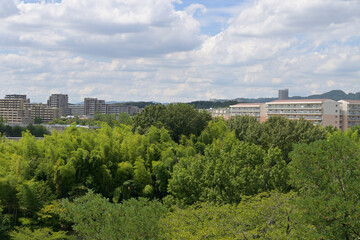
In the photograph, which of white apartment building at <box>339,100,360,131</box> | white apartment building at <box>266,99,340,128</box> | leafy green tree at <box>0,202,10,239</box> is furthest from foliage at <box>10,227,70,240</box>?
white apartment building at <box>339,100,360,131</box>

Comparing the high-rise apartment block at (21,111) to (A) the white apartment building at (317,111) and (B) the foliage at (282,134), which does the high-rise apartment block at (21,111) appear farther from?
(B) the foliage at (282,134)

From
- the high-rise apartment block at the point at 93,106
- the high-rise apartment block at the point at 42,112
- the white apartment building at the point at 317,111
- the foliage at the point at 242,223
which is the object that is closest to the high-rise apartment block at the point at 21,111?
the high-rise apartment block at the point at 42,112

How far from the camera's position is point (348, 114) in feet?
229

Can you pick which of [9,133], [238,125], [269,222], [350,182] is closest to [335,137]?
[350,182]

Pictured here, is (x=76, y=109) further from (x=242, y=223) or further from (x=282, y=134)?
(x=242, y=223)

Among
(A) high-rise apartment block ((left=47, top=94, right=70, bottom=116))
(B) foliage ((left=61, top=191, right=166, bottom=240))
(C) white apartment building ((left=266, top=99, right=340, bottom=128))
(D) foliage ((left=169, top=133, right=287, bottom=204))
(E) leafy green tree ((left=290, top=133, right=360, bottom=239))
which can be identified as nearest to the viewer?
(E) leafy green tree ((left=290, top=133, right=360, bottom=239))

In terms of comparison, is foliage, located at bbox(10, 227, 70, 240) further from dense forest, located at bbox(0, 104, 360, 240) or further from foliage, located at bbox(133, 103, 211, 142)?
foliage, located at bbox(133, 103, 211, 142)

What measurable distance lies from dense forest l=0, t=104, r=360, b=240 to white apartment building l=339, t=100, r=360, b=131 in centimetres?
4267

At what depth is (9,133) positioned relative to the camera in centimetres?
6325

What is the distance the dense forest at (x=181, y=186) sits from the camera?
37.5ft

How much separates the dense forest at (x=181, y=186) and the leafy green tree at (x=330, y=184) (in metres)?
0.03

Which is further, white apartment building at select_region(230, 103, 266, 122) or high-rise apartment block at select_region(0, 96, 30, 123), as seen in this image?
high-rise apartment block at select_region(0, 96, 30, 123)

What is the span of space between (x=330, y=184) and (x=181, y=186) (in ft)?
32.7

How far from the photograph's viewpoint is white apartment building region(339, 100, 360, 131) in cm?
6981
